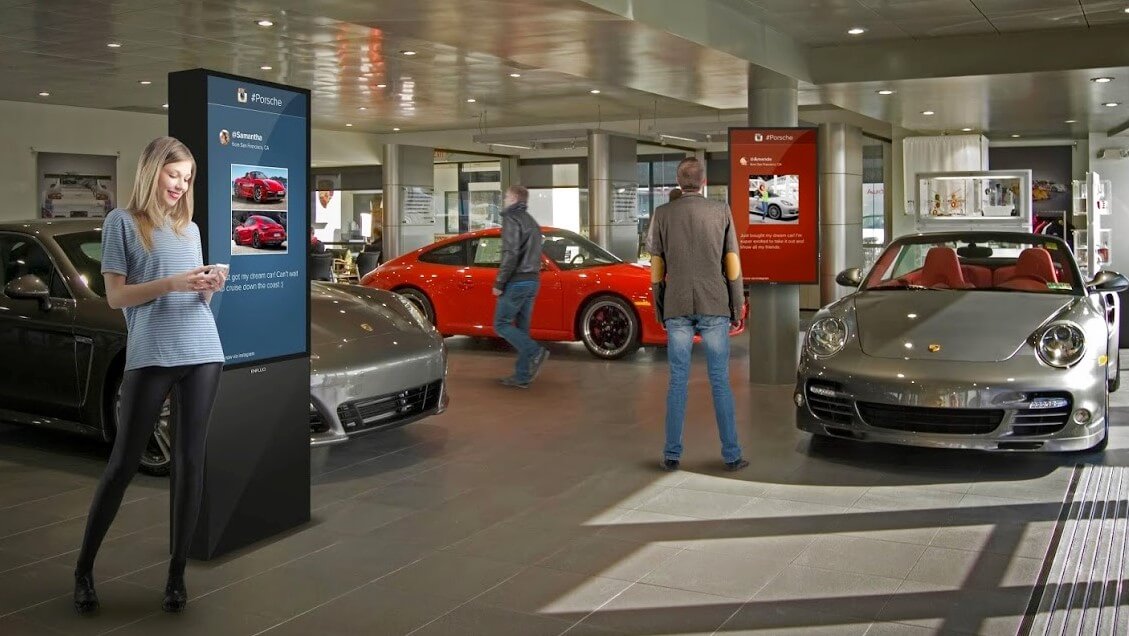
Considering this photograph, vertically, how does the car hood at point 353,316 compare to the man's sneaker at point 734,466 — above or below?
above

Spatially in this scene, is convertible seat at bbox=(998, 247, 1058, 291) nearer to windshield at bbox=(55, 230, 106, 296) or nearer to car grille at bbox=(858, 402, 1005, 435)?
car grille at bbox=(858, 402, 1005, 435)

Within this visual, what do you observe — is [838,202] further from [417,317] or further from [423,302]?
[417,317]

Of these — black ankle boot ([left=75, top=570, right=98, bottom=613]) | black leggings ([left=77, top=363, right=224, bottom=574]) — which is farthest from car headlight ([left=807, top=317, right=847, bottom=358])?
black ankle boot ([left=75, top=570, right=98, bottom=613])

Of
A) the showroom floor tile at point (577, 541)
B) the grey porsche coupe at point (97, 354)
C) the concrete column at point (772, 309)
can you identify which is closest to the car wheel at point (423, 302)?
the concrete column at point (772, 309)

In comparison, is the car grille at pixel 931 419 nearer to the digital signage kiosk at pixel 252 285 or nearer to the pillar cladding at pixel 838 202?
the digital signage kiosk at pixel 252 285

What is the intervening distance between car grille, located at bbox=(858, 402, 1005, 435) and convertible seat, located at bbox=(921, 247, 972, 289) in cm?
132

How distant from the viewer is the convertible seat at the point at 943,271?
6.58 m

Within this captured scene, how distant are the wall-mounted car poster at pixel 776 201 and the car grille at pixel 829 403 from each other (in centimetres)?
314

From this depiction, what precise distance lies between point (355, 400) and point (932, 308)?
10.9ft

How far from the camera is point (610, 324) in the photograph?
1055cm

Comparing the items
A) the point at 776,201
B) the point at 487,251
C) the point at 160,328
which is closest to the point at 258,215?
the point at 160,328

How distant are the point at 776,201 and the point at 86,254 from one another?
544cm

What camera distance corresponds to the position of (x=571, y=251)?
35.8 feet

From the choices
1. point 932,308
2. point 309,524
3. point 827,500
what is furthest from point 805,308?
point 309,524
